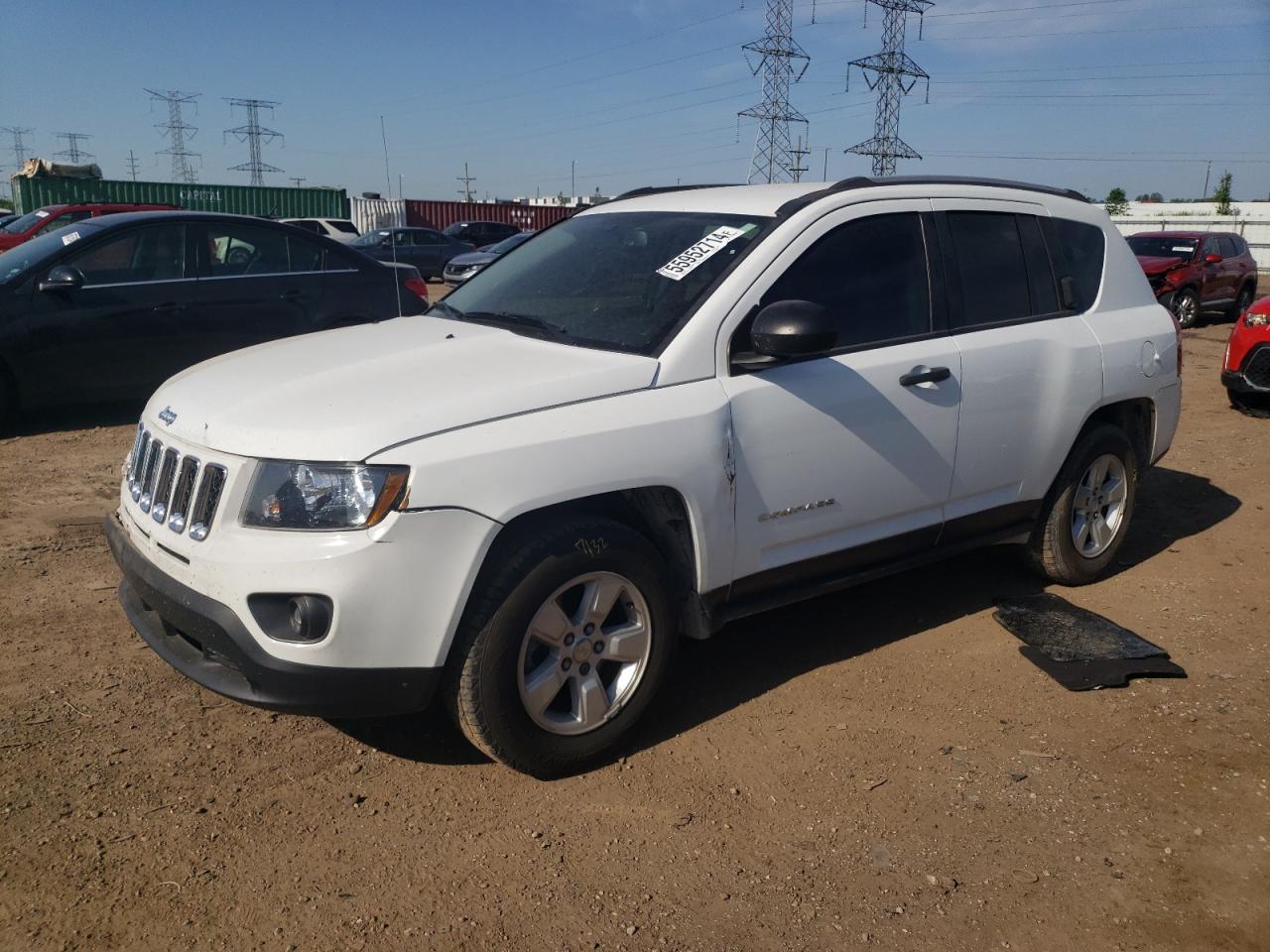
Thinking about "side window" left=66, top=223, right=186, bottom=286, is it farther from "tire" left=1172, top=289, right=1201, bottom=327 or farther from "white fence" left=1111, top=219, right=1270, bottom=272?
"white fence" left=1111, top=219, right=1270, bottom=272

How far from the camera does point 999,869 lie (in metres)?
2.93

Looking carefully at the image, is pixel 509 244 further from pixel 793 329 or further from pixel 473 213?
pixel 473 213

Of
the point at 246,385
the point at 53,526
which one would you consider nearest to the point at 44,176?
the point at 53,526

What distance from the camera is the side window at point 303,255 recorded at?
324 inches

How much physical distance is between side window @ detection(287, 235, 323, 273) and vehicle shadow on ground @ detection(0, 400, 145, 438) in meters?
1.59

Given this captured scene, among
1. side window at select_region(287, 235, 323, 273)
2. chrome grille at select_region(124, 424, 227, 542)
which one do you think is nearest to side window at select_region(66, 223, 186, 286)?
side window at select_region(287, 235, 323, 273)

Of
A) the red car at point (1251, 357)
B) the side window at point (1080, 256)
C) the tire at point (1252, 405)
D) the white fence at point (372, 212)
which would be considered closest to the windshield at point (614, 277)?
the side window at point (1080, 256)

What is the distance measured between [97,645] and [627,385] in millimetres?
2453

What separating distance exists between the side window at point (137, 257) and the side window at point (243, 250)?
0.77ft

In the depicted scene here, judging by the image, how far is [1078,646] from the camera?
14.4 ft

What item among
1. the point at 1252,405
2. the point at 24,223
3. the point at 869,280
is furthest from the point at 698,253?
the point at 24,223

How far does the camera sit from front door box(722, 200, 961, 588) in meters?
3.56

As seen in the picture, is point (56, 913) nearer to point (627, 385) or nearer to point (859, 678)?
point (627, 385)

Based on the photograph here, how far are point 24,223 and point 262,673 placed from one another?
53.8 feet
